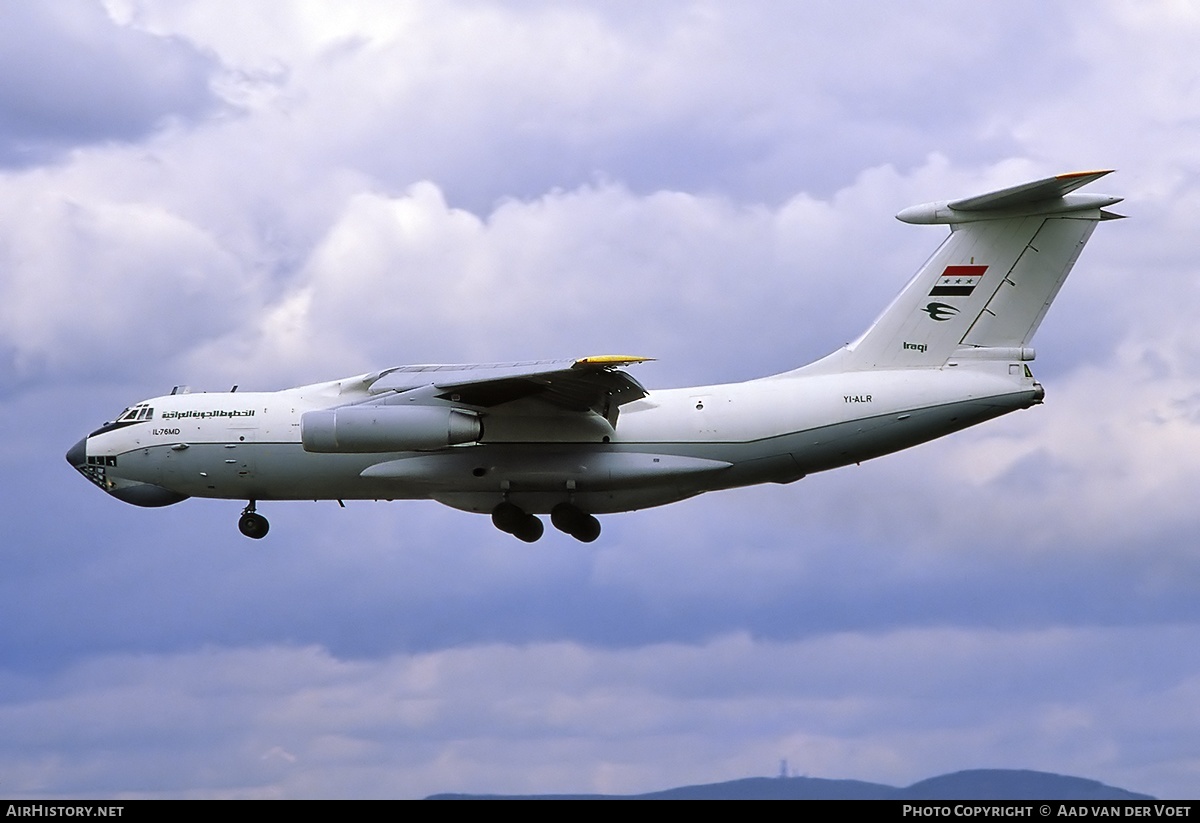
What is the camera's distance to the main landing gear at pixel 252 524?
20.2 metres

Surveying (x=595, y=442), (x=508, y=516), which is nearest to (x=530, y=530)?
(x=508, y=516)

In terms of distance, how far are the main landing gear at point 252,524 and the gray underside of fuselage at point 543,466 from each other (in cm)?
27

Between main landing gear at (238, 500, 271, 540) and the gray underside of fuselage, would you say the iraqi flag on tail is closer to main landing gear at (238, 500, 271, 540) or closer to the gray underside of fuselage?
the gray underside of fuselage

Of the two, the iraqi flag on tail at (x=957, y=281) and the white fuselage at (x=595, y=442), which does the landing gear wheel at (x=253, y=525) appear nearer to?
the white fuselage at (x=595, y=442)

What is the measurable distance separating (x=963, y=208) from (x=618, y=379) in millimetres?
4204

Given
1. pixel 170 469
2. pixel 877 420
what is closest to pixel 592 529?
pixel 877 420

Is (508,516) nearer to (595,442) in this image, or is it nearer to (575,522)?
(575,522)

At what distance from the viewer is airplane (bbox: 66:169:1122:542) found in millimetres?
18078

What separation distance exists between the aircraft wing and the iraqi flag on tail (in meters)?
3.50

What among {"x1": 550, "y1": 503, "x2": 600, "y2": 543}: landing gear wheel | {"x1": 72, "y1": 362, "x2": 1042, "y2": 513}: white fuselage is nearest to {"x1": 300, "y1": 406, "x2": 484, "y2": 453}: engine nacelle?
{"x1": 72, "y1": 362, "x2": 1042, "y2": 513}: white fuselage

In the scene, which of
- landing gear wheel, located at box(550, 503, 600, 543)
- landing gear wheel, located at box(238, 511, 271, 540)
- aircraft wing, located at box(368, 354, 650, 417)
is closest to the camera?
aircraft wing, located at box(368, 354, 650, 417)

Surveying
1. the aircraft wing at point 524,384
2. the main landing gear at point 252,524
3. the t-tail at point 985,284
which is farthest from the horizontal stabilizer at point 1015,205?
the main landing gear at point 252,524
